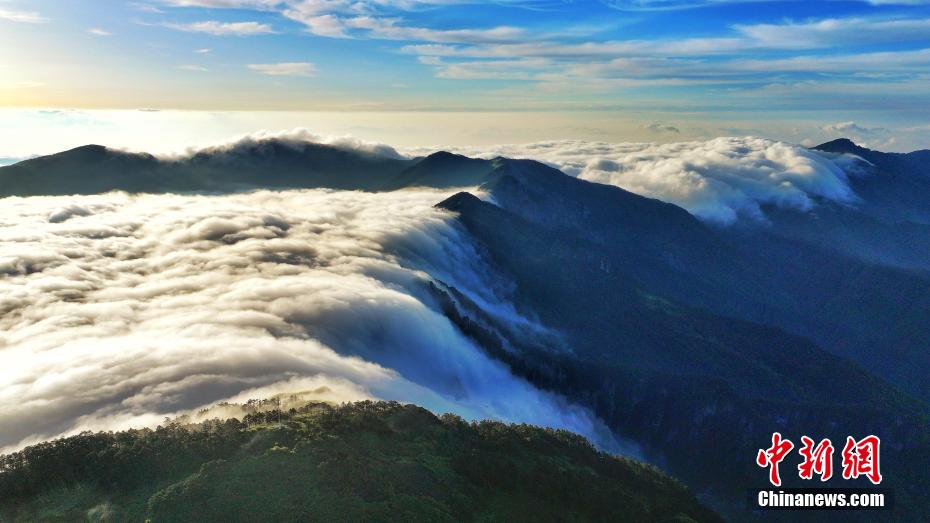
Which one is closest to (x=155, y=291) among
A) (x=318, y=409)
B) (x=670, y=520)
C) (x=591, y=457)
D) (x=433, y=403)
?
(x=433, y=403)

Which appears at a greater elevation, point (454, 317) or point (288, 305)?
point (288, 305)

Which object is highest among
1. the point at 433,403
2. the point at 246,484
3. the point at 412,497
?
the point at 246,484

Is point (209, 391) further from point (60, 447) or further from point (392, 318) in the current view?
point (392, 318)

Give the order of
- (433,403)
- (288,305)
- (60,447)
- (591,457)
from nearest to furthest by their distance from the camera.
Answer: (60,447) → (591,457) → (433,403) → (288,305)

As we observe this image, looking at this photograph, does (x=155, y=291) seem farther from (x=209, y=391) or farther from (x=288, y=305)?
(x=209, y=391)

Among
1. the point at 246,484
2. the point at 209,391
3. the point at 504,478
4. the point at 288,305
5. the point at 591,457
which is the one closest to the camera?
the point at 246,484

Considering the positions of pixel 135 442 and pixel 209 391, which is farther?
pixel 209 391

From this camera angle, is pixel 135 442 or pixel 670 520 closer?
pixel 135 442

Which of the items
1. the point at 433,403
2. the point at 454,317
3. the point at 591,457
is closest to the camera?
the point at 591,457

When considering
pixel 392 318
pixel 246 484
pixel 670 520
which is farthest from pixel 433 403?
pixel 246 484
